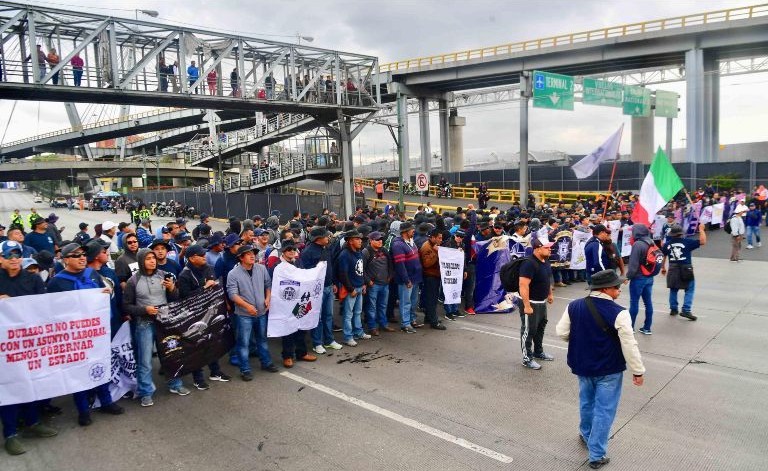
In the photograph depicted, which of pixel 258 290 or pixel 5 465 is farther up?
pixel 258 290

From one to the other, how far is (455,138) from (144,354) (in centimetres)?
4768

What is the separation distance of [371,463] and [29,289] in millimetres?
4215

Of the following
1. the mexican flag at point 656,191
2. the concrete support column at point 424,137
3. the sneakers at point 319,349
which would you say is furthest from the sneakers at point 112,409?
the concrete support column at point 424,137

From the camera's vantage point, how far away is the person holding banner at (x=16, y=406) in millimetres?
5090

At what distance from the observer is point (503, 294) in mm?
10359

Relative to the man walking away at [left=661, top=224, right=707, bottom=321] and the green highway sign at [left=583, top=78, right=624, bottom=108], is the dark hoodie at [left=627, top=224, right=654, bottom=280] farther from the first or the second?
the green highway sign at [left=583, top=78, right=624, bottom=108]

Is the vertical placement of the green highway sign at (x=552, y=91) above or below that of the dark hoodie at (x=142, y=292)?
above

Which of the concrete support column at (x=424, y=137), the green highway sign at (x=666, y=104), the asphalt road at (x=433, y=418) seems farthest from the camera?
the concrete support column at (x=424, y=137)

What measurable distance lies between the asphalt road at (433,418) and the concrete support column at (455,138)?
44.4 m

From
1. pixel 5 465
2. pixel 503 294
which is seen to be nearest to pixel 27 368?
pixel 5 465

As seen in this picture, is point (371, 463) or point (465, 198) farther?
point (465, 198)

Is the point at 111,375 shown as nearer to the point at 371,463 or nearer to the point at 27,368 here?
the point at 27,368

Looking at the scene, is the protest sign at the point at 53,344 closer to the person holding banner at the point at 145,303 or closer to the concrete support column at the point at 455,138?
the person holding banner at the point at 145,303

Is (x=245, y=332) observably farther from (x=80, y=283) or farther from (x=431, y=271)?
(x=431, y=271)
